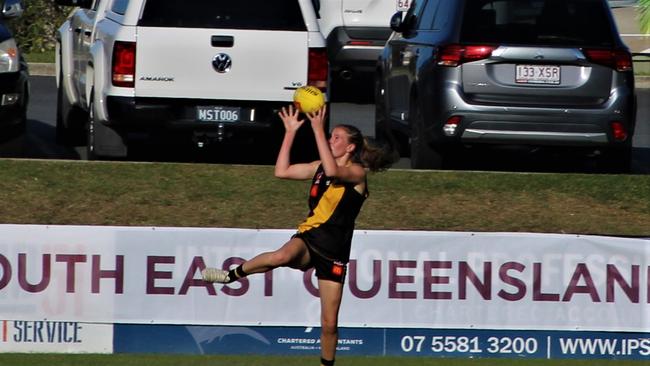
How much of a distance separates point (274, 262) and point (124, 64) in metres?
4.87

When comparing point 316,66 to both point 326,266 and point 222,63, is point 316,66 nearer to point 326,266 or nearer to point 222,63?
point 222,63

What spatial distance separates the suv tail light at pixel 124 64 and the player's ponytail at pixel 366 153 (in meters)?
4.86

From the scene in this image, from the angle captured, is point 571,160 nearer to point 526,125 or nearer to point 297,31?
point 526,125

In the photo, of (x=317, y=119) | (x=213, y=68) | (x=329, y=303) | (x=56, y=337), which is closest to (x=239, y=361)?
(x=56, y=337)

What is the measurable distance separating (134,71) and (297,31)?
1.42 meters

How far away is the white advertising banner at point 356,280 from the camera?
35.1 feet

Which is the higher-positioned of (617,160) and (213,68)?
(213,68)

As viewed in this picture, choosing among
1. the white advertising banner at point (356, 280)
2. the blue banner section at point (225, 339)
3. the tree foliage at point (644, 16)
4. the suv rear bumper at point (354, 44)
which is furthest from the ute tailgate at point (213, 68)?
the tree foliage at point (644, 16)

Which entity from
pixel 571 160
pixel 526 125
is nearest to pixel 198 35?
pixel 526 125

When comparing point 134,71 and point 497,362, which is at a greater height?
point 134,71

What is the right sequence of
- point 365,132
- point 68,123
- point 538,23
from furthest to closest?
point 365,132 < point 68,123 < point 538,23

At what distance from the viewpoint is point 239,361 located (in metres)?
10.6

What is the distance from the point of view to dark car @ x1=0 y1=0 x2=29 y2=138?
46.0 feet

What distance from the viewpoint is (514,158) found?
604 inches
